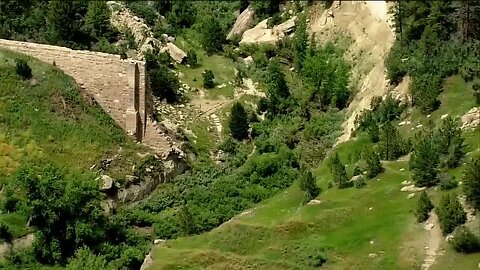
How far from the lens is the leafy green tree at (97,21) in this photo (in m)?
65.6

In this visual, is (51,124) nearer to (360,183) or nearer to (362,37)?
(360,183)

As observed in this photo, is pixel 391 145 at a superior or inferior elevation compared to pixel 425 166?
superior

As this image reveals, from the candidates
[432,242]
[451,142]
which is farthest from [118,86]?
[432,242]

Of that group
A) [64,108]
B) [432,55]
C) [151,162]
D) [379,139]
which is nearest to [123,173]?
[151,162]

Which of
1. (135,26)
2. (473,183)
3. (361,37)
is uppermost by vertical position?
(135,26)

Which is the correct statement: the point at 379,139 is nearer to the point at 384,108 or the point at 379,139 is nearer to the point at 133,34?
the point at 384,108

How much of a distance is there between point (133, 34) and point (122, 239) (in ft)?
74.8

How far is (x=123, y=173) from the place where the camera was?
51812mm

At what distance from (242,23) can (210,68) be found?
29.3 feet

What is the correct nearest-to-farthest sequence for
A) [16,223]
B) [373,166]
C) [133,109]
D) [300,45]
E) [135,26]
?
1. [16,223]
2. [373,166]
3. [133,109]
4. [300,45]
5. [135,26]

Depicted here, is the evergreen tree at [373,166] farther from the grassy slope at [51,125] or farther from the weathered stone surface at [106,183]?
the weathered stone surface at [106,183]

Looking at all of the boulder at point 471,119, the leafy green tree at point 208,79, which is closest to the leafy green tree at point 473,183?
the boulder at point 471,119

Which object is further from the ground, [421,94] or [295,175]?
[421,94]

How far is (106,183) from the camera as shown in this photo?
166 ft
